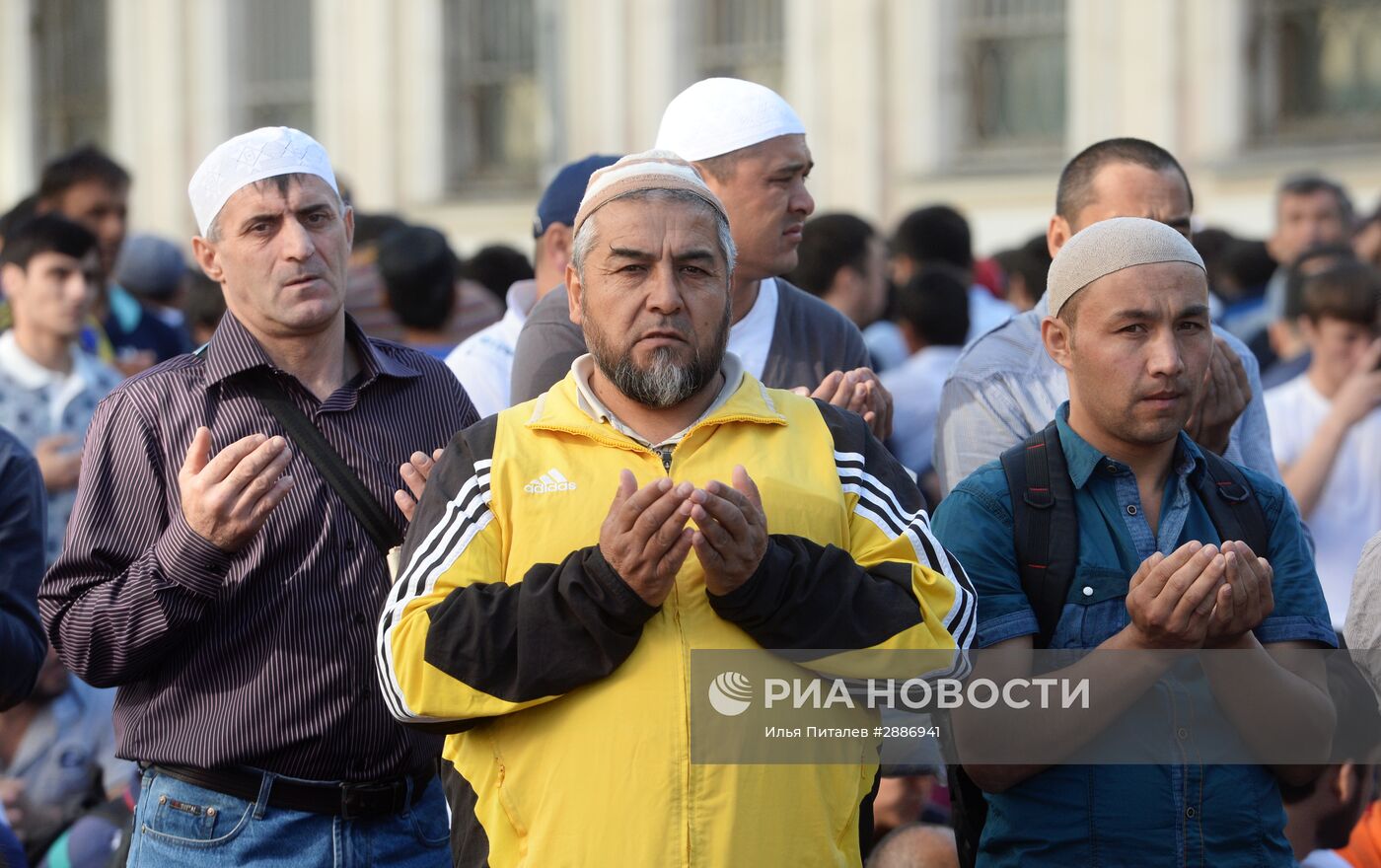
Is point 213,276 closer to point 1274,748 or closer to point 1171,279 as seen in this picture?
point 1171,279

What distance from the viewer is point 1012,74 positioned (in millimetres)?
15820

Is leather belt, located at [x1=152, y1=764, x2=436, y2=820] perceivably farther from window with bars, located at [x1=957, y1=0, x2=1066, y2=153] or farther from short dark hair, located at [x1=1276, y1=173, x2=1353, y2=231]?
window with bars, located at [x1=957, y1=0, x2=1066, y2=153]

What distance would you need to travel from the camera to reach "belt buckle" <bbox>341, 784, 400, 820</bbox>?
3689 mm

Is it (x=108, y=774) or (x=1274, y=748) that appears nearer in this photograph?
(x=1274, y=748)

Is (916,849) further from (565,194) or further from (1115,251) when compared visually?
(565,194)

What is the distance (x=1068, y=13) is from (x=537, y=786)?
13.2m

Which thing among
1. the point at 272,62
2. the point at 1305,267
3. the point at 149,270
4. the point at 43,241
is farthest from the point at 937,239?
the point at 272,62

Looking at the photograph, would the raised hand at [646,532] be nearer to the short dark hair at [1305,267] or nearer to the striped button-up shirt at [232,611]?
the striped button-up shirt at [232,611]

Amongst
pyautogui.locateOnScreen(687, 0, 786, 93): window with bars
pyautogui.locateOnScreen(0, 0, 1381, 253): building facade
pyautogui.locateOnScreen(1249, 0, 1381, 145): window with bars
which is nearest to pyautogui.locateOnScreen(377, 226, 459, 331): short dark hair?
pyautogui.locateOnScreen(0, 0, 1381, 253): building facade

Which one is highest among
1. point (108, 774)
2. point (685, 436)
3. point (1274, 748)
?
point (685, 436)

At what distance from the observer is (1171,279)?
3627 mm

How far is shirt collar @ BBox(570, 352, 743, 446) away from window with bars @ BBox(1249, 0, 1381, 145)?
11.9 m

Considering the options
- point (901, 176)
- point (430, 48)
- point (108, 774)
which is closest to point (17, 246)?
point (108, 774)

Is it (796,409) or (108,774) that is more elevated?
(796,409)
